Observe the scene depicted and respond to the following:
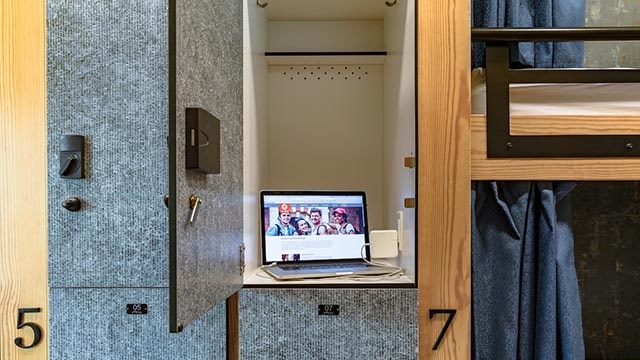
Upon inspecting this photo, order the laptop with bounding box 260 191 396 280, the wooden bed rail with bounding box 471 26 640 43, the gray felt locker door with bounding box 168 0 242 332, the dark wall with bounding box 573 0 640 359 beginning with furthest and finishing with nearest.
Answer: the dark wall with bounding box 573 0 640 359, the laptop with bounding box 260 191 396 280, the wooden bed rail with bounding box 471 26 640 43, the gray felt locker door with bounding box 168 0 242 332

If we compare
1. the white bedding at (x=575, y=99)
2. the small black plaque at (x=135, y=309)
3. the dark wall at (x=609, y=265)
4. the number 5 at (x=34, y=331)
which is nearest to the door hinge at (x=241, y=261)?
the small black plaque at (x=135, y=309)

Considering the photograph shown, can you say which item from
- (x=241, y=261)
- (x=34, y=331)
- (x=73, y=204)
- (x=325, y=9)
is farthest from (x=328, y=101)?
(x=34, y=331)

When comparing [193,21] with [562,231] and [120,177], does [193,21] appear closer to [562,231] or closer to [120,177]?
[120,177]

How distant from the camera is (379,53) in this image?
1.54 metres

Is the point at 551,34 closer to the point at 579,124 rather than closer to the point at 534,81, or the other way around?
the point at 534,81

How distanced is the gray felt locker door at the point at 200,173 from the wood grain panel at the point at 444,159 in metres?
0.41

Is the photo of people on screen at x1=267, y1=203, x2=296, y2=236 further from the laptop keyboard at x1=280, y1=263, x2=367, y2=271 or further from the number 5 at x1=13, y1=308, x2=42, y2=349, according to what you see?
the number 5 at x1=13, y1=308, x2=42, y2=349

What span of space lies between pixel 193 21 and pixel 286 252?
0.70m

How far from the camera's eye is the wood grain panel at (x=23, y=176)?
1140 millimetres

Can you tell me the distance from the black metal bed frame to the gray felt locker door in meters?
0.56

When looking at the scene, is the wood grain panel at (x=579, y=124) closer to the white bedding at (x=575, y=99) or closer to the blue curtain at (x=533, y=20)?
the white bedding at (x=575, y=99)

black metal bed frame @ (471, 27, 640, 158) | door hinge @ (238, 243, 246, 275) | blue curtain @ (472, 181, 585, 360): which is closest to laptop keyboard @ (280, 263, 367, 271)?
door hinge @ (238, 243, 246, 275)

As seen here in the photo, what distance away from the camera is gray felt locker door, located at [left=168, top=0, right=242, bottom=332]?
672 mm

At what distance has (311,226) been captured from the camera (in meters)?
1.30
